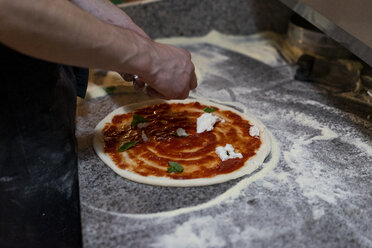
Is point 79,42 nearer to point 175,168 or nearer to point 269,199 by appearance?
point 175,168

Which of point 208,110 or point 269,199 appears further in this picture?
point 208,110

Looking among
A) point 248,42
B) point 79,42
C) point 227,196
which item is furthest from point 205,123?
point 248,42

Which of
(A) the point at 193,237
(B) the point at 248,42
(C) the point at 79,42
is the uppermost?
(C) the point at 79,42

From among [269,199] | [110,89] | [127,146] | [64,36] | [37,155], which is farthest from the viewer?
[110,89]

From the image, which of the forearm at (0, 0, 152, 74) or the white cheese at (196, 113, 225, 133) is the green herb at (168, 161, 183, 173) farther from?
the forearm at (0, 0, 152, 74)

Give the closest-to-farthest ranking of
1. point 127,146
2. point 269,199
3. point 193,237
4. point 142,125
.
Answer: point 193,237 < point 269,199 < point 127,146 < point 142,125

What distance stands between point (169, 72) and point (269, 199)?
51cm

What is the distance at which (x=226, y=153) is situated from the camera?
1.35 m

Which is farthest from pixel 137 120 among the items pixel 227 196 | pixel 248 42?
pixel 248 42

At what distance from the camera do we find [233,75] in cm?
206

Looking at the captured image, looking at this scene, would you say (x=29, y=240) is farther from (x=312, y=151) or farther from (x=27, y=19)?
(x=312, y=151)

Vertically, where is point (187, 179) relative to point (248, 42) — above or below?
below

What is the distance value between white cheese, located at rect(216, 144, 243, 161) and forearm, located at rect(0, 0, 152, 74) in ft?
1.44

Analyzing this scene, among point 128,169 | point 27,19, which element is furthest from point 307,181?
point 27,19
